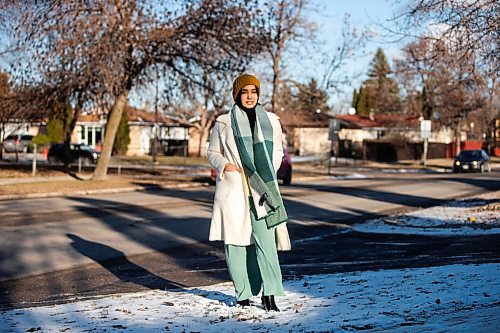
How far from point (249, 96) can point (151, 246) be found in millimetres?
7276

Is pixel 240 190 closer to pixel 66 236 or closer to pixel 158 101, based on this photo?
pixel 66 236

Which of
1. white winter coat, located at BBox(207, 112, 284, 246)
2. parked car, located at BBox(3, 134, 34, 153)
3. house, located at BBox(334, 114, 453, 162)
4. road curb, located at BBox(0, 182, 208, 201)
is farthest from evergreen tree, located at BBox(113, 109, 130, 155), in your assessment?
white winter coat, located at BBox(207, 112, 284, 246)

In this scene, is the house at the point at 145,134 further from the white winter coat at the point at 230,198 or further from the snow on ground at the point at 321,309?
the white winter coat at the point at 230,198

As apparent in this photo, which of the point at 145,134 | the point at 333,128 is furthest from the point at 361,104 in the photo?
the point at 333,128

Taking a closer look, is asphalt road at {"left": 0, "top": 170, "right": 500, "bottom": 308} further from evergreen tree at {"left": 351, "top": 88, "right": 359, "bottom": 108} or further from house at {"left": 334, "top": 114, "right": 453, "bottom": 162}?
evergreen tree at {"left": 351, "top": 88, "right": 359, "bottom": 108}

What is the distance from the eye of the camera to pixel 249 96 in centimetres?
655

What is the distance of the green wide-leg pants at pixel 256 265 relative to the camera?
6.44 m

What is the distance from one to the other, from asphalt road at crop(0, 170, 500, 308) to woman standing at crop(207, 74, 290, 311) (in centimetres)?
253

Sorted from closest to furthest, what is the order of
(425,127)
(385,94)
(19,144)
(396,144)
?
1. (425,127)
2. (396,144)
3. (19,144)
4. (385,94)

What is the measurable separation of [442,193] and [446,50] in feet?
39.8

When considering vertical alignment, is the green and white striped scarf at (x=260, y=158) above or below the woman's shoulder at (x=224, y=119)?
below

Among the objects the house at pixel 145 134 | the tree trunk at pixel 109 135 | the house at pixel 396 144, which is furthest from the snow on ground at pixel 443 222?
the house at pixel 145 134

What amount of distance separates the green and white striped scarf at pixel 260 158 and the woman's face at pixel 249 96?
2.3 inches

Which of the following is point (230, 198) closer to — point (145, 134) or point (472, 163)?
point (472, 163)
